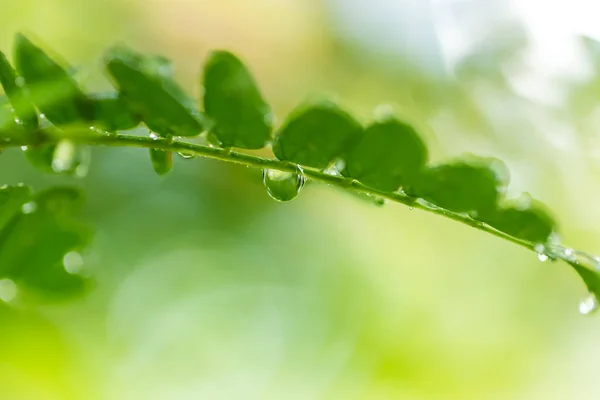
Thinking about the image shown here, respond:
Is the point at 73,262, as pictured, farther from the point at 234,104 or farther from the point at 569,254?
the point at 569,254

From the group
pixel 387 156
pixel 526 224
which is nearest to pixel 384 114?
pixel 387 156

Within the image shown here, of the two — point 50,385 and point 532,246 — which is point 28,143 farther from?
point 50,385

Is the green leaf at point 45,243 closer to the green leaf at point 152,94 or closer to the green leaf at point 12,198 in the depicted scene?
the green leaf at point 12,198

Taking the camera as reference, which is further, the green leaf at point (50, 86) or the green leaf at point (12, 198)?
the green leaf at point (12, 198)

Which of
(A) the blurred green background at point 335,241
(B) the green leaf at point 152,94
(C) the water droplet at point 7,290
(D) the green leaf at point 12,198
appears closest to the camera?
(B) the green leaf at point 152,94

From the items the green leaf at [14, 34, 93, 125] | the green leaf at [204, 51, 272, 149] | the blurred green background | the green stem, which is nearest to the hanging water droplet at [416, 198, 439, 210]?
the green stem

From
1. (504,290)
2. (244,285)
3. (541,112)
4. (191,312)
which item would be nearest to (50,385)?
(191,312)

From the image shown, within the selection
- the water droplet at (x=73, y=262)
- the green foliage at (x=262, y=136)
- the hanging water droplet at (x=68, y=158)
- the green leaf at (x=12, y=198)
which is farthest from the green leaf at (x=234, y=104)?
the water droplet at (x=73, y=262)
